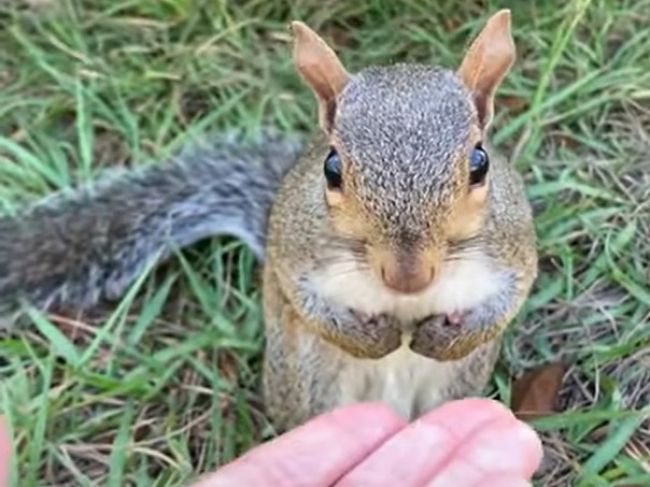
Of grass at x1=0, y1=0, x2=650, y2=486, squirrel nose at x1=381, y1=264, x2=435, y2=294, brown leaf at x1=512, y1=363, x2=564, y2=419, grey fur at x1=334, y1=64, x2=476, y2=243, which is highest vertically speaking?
grey fur at x1=334, y1=64, x2=476, y2=243

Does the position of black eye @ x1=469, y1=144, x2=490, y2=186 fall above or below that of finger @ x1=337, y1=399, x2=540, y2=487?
above

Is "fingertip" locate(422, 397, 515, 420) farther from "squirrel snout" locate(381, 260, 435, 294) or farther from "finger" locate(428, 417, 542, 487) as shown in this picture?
"squirrel snout" locate(381, 260, 435, 294)

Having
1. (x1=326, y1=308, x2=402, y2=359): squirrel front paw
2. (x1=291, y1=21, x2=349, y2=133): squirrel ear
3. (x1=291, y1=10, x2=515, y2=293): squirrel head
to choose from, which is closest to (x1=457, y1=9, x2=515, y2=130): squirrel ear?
(x1=291, y1=10, x2=515, y2=293): squirrel head

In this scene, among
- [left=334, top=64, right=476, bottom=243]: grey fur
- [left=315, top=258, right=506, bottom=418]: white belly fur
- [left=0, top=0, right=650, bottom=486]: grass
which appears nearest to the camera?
[left=334, top=64, right=476, bottom=243]: grey fur

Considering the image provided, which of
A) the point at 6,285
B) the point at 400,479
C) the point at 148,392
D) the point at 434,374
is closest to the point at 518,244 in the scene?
the point at 434,374

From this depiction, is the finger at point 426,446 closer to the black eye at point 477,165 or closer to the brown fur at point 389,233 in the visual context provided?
the brown fur at point 389,233

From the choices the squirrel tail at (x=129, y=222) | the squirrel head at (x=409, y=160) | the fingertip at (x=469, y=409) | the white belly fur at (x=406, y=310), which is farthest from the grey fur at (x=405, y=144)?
the squirrel tail at (x=129, y=222)

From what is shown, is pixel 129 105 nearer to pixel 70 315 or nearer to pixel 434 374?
pixel 70 315
